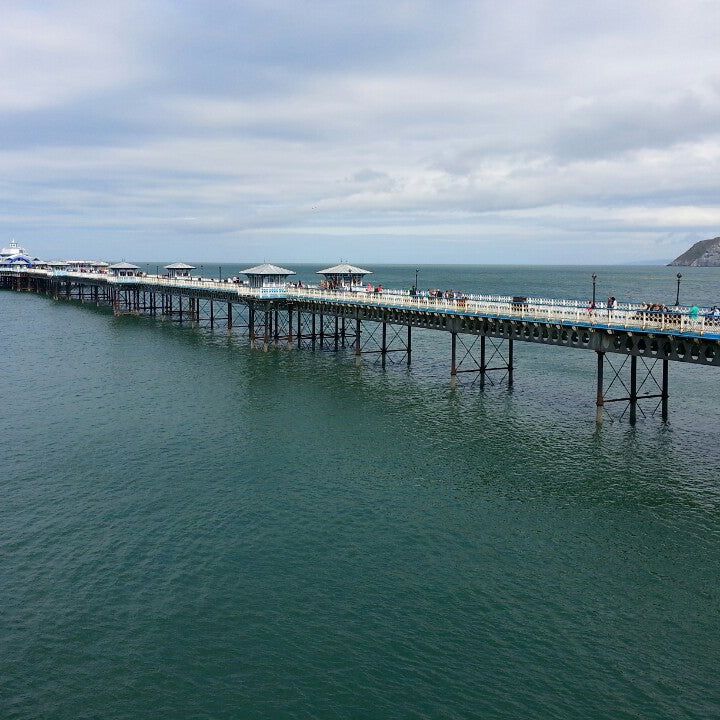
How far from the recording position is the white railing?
127 ft

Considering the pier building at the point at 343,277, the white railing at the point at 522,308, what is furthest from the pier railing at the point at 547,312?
the pier building at the point at 343,277

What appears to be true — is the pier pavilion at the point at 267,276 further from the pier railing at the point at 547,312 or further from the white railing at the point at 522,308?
the pier railing at the point at 547,312

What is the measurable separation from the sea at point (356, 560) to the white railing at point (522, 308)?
6839mm

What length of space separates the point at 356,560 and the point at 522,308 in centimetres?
2899

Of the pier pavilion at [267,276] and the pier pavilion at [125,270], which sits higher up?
the pier pavilion at [125,270]

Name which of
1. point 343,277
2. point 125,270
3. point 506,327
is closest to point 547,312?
point 506,327

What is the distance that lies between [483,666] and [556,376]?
45.7 metres

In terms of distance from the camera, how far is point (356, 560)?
2578 centimetres

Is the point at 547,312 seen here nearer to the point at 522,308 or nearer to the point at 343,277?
the point at 522,308

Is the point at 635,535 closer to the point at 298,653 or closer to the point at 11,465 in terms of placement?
the point at 298,653

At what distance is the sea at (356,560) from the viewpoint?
1891 centimetres

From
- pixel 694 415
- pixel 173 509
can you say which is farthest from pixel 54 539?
pixel 694 415

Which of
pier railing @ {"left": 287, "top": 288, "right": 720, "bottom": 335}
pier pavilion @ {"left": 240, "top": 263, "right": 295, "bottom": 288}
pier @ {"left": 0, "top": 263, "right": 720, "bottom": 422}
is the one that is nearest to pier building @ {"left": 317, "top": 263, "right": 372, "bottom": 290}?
pier @ {"left": 0, "top": 263, "right": 720, "bottom": 422}

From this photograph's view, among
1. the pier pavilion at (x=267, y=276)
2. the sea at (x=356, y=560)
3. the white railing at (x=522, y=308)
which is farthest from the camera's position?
the pier pavilion at (x=267, y=276)
